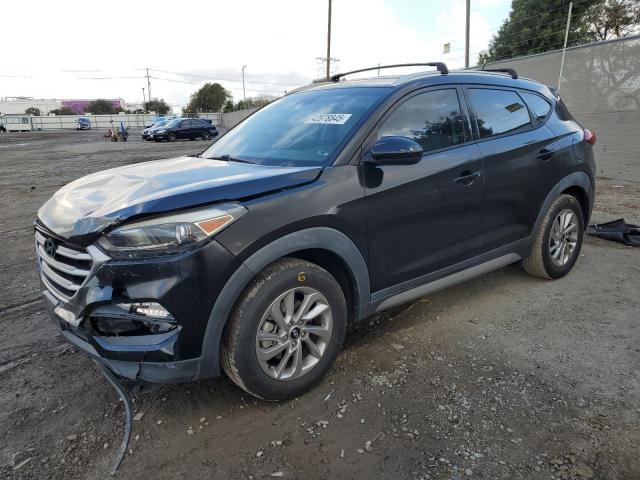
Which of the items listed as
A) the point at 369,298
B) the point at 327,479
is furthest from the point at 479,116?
the point at 327,479

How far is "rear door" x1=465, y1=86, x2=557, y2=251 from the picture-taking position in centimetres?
357

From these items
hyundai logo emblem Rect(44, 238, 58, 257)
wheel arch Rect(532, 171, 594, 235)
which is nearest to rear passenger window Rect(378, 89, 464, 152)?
wheel arch Rect(532, 171, 594, 235)

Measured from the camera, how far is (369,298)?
2.99 metres

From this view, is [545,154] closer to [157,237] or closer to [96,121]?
[157,237]

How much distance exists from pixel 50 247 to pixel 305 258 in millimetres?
1387

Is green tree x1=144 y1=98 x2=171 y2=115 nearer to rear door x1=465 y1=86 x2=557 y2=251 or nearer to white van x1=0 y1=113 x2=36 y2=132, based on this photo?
white van x1=0 y1=113 x2=36 y2=132

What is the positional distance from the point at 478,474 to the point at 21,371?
2.78 meters

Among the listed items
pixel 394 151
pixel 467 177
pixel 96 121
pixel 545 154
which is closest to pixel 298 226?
pixel 394 151

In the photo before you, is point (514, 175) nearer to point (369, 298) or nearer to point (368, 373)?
point (369, 298)

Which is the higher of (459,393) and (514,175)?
(514,175)

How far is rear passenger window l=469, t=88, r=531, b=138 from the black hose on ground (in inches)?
116

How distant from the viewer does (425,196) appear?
311 cm

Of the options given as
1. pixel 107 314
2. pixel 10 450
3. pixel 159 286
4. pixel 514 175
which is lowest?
pixel 10 450

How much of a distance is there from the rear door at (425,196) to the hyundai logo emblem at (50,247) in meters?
1.73
